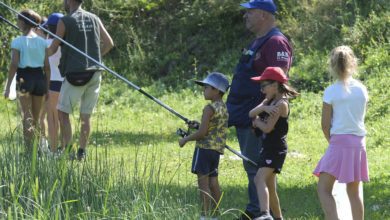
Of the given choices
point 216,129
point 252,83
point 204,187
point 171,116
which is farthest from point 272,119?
point 171,116

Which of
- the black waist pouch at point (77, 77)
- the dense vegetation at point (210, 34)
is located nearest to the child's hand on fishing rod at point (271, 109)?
the black waist pouch at point (77, 77)

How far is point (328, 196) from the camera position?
22.3 feet

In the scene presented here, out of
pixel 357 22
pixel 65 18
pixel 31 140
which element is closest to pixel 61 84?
pixel 65 18

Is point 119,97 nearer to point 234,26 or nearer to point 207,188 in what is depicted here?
point 234,26

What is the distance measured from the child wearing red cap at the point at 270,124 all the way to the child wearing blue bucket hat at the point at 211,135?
0.45 m

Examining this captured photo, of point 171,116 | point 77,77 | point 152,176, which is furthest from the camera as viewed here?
point 171,116

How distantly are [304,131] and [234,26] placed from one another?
5.54 m

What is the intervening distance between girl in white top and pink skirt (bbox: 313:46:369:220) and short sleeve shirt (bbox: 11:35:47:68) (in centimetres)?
427

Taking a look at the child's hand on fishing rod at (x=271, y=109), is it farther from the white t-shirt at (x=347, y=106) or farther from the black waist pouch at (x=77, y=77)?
the black waist pouch at (x=77, y=77)

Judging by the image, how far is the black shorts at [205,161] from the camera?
24.2 feet

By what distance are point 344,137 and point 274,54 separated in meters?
0.87

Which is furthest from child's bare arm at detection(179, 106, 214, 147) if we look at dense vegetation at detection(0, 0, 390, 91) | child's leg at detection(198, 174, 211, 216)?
dense vegetation at detection(0, 0, 390, 91)

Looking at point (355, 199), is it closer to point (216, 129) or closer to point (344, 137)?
→ point (344, 137)

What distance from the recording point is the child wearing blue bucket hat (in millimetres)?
7383
